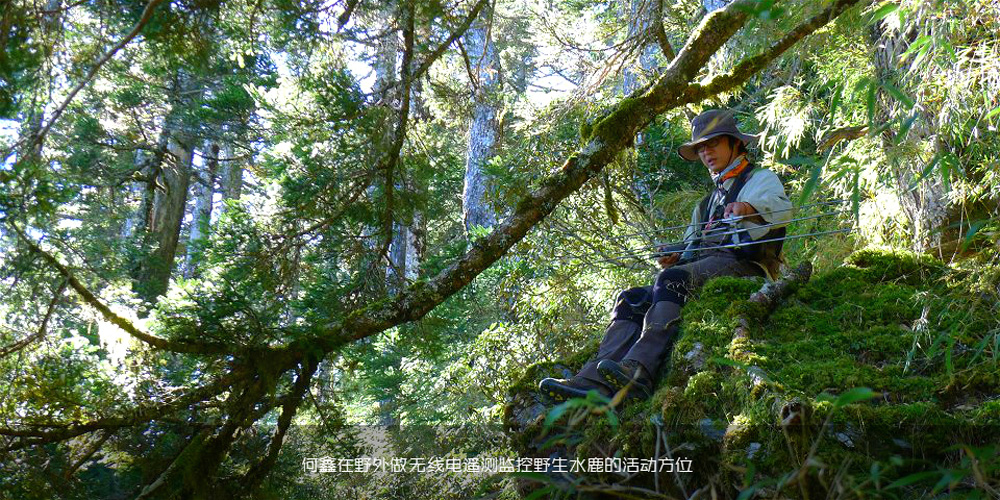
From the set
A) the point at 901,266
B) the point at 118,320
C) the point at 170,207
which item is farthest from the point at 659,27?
the point at 170,207

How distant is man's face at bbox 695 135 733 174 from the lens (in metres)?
4.97

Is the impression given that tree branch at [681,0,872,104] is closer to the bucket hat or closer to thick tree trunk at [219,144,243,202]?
the bucket hat

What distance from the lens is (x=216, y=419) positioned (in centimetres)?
425

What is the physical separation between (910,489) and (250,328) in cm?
326

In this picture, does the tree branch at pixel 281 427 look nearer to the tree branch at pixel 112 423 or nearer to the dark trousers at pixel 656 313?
the tree branch at pixel 112 423

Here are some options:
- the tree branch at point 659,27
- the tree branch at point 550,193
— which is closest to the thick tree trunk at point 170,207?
the tree branch at point 550,193

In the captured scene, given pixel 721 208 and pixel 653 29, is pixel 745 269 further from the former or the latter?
pixel 653 29

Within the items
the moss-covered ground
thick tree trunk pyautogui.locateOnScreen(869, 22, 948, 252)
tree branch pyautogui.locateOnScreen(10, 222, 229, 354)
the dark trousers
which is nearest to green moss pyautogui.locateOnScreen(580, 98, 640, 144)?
the dark trousers

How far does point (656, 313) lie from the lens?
4.18 metres

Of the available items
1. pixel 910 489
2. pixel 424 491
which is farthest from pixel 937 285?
pixel 424 491

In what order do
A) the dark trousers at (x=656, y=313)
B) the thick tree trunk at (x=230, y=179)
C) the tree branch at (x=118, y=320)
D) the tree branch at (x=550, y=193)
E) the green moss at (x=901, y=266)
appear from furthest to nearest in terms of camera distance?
the thick tree trunk at (x=230, y=179) → the tree branch at (x=550, y=193) → the green moss at (x=901, y=266) → the dark trousers at (x=656, y=313) → the tree branch at (x=118, y=320)

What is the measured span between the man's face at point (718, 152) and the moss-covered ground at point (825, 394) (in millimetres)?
1004

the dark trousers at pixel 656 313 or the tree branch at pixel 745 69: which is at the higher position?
the tree branch at pixel 745 69

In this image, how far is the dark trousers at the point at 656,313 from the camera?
158 inches
